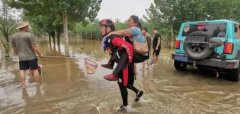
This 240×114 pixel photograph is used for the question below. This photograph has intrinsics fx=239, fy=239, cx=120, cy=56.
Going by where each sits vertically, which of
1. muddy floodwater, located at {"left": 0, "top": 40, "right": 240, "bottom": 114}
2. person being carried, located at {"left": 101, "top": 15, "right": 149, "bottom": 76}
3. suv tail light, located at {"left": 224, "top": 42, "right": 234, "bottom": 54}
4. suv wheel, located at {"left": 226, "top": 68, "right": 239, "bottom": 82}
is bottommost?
muddy floodwater, located at {"left": 0, "top": 40, "right": 240, "bottom": 114}

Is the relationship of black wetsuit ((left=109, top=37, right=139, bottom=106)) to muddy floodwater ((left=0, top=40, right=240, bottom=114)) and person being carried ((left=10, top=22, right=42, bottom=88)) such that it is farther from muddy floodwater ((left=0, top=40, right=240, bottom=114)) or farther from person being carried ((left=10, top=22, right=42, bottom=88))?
person being carried ((left=10, top=22, right=42, bottom=88))

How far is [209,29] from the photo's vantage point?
716 centimetres

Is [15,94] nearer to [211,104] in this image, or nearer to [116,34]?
[116,34]

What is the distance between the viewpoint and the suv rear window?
6.85m

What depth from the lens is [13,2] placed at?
13.0 metres

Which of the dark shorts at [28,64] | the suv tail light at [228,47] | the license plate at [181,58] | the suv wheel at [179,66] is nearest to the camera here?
the dark shorts at [28,64]

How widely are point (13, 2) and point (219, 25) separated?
10.8 meters

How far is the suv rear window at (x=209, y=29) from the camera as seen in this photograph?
6.85 m

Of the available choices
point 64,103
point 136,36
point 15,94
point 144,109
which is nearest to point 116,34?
point 136,36

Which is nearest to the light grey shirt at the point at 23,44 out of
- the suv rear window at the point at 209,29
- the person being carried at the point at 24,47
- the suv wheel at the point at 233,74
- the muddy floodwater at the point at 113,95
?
the person being carried at the point at 24,47

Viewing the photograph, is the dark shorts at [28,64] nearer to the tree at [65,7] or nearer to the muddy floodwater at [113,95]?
the muddy floodwater at [113,95]

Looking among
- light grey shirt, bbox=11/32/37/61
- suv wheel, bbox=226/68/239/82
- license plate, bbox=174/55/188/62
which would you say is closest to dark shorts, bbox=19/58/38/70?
light grey shirt, bbox=11/32/37/61

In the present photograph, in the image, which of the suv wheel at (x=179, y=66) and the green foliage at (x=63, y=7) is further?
the green foliage at (x=63, y=7)

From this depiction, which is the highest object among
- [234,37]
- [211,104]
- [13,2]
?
[13,2]
